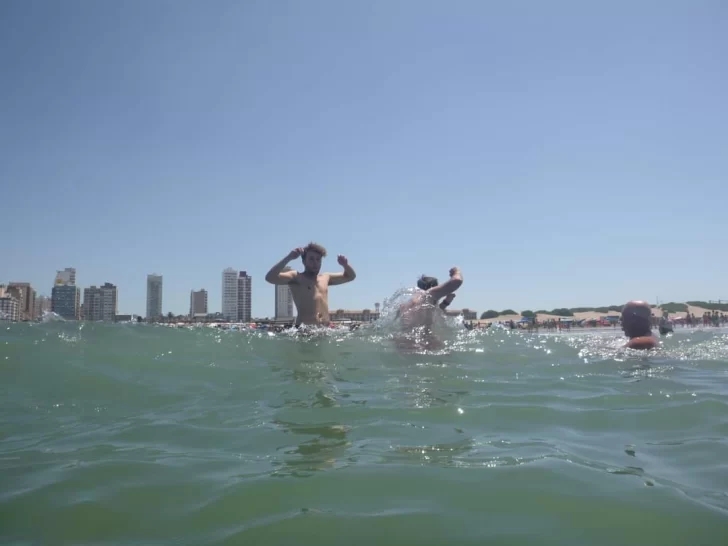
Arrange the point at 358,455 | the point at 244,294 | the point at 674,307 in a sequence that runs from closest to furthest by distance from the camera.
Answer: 1. the point at 358,455
2. the point at 674,307
3. the point at 244,294

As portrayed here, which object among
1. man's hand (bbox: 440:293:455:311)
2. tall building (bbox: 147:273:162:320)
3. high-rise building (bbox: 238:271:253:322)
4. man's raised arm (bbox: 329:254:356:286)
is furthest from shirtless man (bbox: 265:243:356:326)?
tall building (bbox: 147:273:162:320)

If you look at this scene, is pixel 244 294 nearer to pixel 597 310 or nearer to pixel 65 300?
pixel 65 300

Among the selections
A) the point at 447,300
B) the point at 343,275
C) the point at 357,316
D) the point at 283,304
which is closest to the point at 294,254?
the point at 343,275

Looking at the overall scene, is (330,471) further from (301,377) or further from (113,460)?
(301,377)

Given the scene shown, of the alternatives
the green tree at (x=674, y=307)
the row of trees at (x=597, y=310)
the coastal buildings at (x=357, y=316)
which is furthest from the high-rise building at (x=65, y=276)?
the green tree at (x=674, y=307)

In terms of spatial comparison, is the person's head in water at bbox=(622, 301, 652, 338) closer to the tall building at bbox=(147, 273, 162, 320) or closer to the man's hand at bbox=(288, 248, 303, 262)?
the man's hand at bbox=(288, 248, 303, 262)

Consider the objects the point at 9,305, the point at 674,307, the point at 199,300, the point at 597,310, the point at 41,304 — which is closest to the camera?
the point at 674,307

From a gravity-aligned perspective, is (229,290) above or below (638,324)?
above

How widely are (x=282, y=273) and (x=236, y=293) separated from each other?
399 feet

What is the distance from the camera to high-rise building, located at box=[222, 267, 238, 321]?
124562mm

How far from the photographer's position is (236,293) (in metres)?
125

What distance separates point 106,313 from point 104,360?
143m

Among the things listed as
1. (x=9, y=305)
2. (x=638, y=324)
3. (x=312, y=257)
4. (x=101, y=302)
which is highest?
(x=101, y=302)

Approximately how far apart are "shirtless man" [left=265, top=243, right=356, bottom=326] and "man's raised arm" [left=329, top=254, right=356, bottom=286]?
0.29 metres
